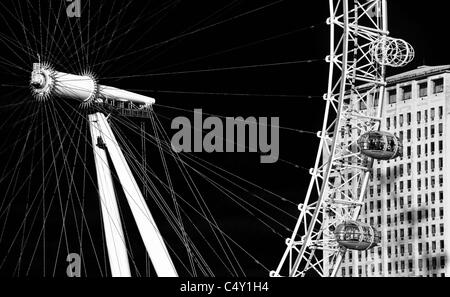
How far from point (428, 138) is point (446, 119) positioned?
3.27 meters

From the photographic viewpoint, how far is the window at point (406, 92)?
6875 inches

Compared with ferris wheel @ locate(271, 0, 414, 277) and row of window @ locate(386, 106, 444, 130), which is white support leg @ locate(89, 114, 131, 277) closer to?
ferris wheel @ locate(271, 0, 414, 277)

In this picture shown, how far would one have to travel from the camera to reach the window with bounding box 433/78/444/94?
170m

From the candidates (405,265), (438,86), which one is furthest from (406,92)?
(405,265)

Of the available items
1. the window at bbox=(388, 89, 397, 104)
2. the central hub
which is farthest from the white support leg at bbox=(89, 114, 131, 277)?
the window at bbox=(388, 89, 397, 104)

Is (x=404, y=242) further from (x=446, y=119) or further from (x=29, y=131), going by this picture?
(x=29, y=131)

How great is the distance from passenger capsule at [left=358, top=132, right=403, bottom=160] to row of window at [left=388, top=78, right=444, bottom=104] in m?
98.4

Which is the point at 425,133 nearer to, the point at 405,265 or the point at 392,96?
the point at 392,96

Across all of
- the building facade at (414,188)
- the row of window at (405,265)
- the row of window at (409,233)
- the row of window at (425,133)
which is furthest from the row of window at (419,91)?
the row of window at (405,265)

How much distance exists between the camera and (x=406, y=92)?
17512cm

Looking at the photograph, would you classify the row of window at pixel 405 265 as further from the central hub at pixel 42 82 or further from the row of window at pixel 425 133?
the central hub at pixel 42 82

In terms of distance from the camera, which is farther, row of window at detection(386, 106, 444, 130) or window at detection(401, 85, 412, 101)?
window at detection(401, 85, 412, 101)

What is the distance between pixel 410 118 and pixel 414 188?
770 centimetres

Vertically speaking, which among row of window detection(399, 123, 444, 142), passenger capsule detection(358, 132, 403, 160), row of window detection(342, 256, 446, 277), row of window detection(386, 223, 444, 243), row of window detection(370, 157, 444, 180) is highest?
row of window detection(399, 123, 444, 142)
